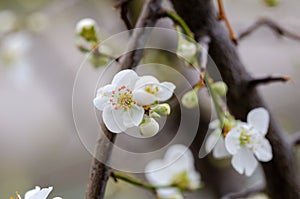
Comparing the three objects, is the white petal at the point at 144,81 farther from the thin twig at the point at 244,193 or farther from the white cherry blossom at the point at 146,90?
the thin twig at the point at 244,193

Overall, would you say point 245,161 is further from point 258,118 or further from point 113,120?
point 113,120

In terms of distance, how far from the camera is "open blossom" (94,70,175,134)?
1.14ft

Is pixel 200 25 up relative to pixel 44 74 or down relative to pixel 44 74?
up

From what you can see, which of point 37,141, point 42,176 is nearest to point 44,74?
point 42,176

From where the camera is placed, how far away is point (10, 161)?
5.87 feet

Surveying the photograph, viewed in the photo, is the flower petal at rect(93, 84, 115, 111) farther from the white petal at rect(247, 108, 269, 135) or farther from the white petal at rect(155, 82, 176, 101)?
the white petal at rect(247, 108, 269, 135)

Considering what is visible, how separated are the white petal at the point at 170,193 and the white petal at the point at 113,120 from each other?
19 centimetres

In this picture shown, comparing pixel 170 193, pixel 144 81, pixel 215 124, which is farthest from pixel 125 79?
pixel 170 193

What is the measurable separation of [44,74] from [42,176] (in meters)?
0.28

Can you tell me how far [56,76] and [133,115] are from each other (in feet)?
3.26

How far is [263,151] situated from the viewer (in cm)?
44

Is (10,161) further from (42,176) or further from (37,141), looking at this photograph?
(42,176)

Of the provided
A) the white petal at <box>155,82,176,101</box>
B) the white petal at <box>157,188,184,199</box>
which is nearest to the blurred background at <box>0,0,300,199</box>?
the white petal at <box>157,188,184,199</box>

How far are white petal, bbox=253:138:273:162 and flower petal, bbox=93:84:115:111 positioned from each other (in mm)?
150
